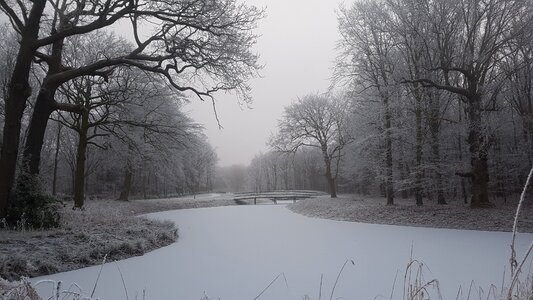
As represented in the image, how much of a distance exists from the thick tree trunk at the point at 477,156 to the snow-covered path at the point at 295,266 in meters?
4.38

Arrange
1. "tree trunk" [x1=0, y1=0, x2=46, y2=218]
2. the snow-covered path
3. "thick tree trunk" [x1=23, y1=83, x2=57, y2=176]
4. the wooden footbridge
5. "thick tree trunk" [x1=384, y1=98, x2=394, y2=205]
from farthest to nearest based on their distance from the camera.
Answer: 1. the wooden footbridge
2. "thick tree trunk" [x1=384, y1=98, x2=394, y2=205]
3. "thick tree trunk" [x1=23, y1=83, x2=57, y2=176]
4. "tree trunk" [x1=0, y1=0, x2=46, y2=218]
5. the snow-covered path

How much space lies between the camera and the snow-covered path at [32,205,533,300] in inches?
191

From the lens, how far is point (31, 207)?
Answer: 9.09m

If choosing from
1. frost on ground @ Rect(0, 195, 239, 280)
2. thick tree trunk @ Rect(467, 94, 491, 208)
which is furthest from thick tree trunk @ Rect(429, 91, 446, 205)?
frost on ground @ Rect(0, 195, 239, 280)

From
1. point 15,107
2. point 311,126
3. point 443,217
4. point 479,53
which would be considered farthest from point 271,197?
point 15,107

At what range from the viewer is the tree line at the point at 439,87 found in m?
14.6

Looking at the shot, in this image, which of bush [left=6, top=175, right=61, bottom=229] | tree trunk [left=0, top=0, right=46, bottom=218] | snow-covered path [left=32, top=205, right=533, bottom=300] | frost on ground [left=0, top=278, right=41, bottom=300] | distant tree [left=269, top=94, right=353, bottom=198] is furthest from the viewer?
distant tree [left=269, top=94, right=353, bottom=198]

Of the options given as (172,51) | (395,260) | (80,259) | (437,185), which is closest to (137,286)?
(80,259)

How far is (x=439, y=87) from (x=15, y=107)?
47.3ft

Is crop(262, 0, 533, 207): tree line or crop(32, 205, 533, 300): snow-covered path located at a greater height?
crop(262, 0, 533, 207): tree line

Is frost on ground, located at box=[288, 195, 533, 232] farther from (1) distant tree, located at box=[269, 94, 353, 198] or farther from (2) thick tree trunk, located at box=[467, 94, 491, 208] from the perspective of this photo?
(1) distant tree, located at box=[269, 94, 353, 198]

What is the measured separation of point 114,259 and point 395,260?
218 inches

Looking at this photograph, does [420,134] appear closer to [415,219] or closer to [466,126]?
[466,126]

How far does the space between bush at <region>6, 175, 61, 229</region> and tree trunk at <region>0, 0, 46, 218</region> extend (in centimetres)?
22
